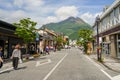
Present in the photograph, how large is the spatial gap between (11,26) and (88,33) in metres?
25.8

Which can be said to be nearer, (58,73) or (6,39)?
(58,73)

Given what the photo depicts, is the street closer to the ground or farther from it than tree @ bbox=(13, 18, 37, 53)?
closer to the ground

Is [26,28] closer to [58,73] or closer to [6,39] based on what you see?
[6,39]

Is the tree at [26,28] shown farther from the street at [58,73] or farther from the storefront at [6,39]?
the street at [58,73]

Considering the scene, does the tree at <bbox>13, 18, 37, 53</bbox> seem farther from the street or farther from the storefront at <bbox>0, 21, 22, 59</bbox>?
the street

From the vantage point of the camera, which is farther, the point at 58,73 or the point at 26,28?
the point at 26,28

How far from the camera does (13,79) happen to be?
12.0 meters

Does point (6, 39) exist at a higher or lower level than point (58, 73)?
higher

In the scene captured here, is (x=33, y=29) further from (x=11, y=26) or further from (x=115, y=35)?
(x=115, y=35)

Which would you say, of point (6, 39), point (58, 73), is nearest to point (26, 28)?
point (6, 39)

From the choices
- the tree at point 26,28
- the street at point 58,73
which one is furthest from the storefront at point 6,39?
the street at point 58,73

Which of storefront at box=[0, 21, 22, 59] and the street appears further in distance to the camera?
storefront at box=[0, 21, 22, 59]

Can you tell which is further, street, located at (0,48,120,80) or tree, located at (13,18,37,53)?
tree, located at (13,18,37,53)

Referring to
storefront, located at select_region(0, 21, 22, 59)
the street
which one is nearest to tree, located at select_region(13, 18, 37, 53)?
storefront, located at select_region(0, 21, 22, 59)
